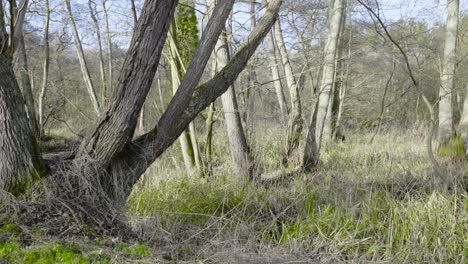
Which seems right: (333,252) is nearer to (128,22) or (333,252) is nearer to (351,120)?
(128,22)

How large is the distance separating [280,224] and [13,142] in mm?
2532

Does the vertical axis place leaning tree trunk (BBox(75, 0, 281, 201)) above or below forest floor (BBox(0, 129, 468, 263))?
above

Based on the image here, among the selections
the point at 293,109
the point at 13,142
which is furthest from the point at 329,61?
the point at 13,142

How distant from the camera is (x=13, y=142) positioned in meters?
2.55

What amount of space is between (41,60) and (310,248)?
13802mm

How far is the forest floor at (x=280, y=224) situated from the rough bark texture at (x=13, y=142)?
521mm

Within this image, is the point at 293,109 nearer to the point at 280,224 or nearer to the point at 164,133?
the point at 280,224

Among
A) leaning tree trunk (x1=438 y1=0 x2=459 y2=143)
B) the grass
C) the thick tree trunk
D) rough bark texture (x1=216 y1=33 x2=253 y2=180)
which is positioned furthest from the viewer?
leaning tree trunk (x1=438 y1=0 x2=459 y2=143)

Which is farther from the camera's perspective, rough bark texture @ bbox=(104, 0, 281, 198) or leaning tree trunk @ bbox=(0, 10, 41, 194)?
rough bark texture @ bbox=(104, 0, 281, 198)

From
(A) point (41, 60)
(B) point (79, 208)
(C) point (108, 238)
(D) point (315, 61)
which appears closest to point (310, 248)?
(C) point (108, 238)

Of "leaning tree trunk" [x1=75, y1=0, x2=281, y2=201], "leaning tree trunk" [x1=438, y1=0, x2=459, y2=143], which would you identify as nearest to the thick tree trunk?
"leaning tree trunk" [x1=438, y1=0, x2=459, y2=143]

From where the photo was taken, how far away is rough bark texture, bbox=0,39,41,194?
252 cm

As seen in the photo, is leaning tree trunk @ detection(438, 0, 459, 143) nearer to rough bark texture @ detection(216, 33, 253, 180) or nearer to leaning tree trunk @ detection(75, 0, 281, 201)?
rough bark texture @ detection(216, 33, 253, 180)

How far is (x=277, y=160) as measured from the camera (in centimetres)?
620
